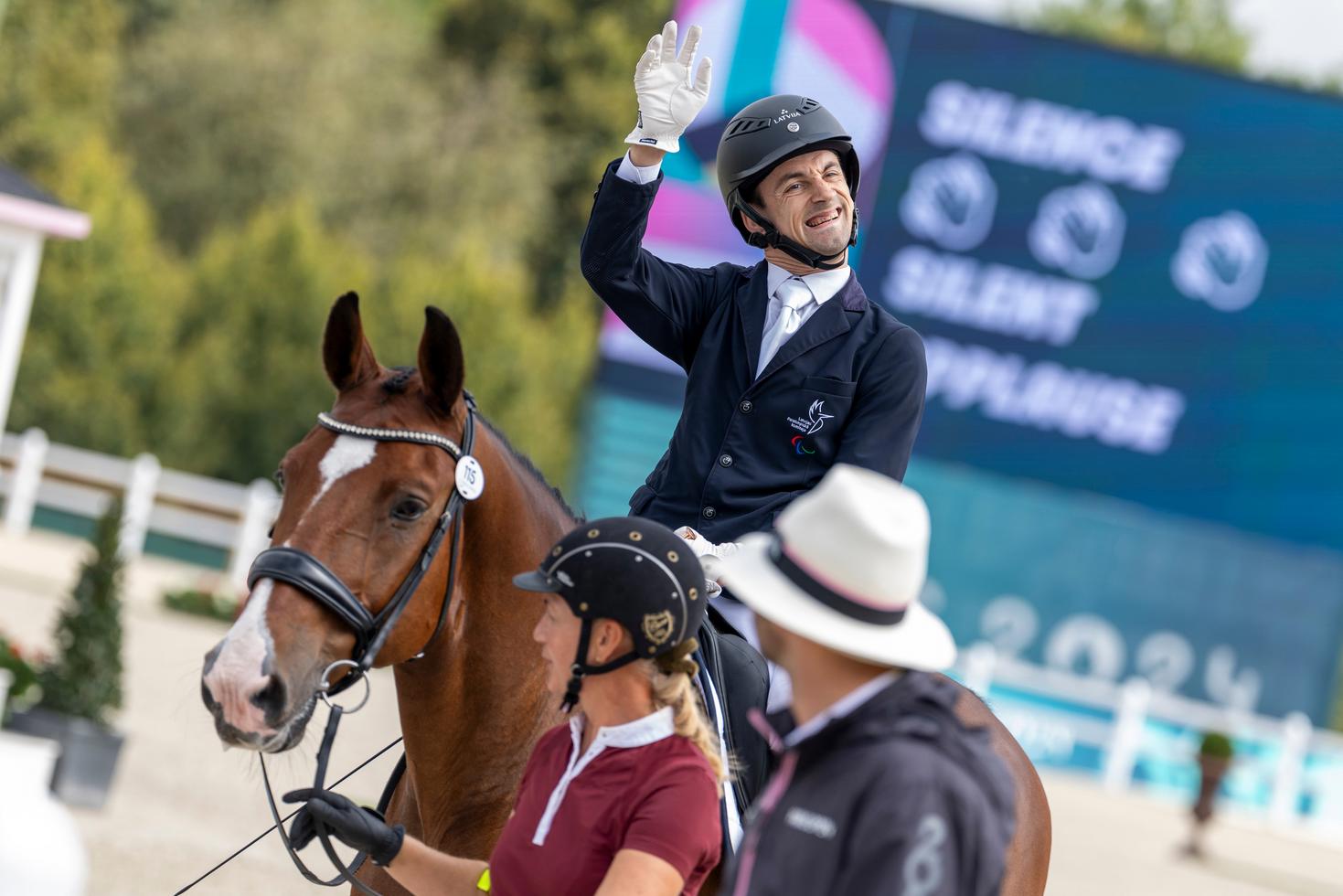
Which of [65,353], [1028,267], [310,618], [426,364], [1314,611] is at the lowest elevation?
[65,353]

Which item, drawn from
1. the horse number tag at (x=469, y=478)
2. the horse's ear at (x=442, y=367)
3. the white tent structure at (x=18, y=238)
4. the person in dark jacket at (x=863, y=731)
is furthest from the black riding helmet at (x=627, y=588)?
the white tent structure at (x=18, y=238)

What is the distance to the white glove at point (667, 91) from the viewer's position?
11.6 feet

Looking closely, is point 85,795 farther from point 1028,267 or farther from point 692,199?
point 1028,267

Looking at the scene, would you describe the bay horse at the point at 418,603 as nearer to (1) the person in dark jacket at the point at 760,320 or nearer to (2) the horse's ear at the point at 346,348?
(2) the horse's ear at the point at 346,348

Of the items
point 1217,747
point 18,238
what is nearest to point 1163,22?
point 1217,747

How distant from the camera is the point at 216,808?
32.8ft

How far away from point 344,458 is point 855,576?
1.36 meters

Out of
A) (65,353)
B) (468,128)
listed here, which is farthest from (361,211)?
(65,353)

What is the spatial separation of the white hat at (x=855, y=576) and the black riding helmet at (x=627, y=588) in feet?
1.55

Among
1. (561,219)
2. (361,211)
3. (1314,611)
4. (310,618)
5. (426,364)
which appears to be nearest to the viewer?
(310,618)

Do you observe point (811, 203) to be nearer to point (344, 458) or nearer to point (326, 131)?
point (344, 458)

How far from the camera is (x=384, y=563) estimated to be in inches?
124

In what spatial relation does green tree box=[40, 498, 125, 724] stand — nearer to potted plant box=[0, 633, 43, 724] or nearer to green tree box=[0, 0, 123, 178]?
potted plant box=[0, 633, 43, 724]

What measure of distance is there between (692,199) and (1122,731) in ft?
25.2
